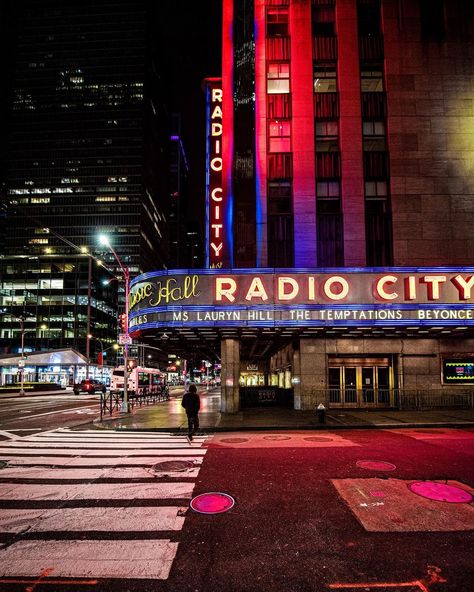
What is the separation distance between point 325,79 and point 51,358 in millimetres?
57176

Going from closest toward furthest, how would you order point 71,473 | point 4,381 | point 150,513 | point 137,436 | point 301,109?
point 150,513
point 71,473
point 137,436
point 301,109
point 4,381

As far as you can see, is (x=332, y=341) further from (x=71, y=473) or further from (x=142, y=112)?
(x=142, y=112)

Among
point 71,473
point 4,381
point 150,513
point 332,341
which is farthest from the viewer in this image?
point 4,381

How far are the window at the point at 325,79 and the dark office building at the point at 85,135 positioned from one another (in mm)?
102442

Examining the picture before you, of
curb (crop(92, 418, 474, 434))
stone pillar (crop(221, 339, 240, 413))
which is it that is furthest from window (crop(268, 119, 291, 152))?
curb (crop(92, 418, 474, 434))

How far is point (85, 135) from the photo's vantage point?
Answer: 156 metres

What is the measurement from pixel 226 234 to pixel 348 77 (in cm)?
1272

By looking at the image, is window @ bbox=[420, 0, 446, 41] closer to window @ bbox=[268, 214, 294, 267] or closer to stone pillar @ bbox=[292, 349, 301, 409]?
window @ bbox=[268, 214, 294, 267]

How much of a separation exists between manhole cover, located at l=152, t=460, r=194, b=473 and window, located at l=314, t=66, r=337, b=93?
24.5 metres

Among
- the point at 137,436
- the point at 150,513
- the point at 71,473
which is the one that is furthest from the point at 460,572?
the point at 137,436

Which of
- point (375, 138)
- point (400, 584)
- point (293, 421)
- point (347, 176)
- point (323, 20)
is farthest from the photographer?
point (323, 20)

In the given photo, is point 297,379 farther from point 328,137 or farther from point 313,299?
point 328,137

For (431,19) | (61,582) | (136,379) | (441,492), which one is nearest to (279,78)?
(431,19)

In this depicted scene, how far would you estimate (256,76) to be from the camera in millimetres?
25688
